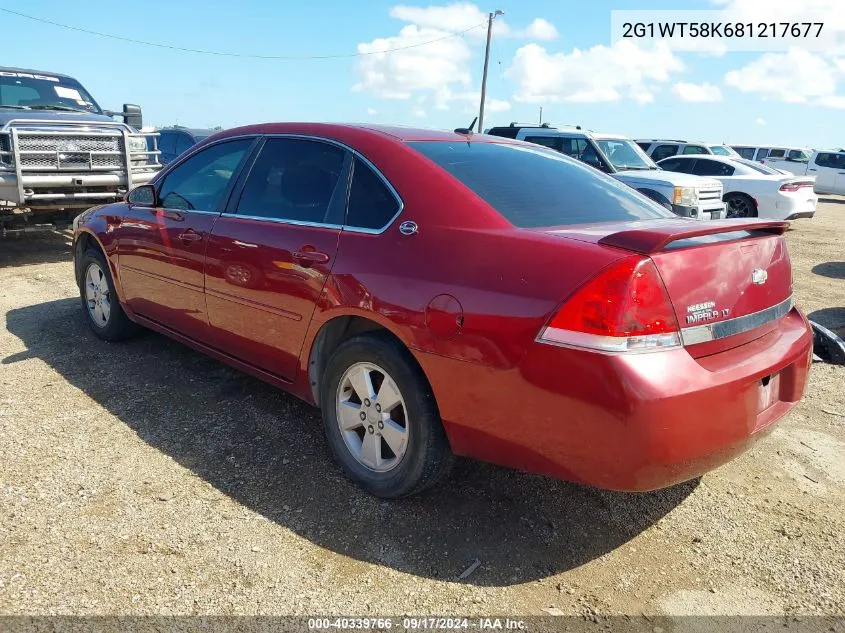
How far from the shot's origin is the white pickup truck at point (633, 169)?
33.1 ft

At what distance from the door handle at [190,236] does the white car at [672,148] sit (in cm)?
1486

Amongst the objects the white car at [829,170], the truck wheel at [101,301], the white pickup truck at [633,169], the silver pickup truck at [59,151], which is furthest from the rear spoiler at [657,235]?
the white car at [829,170]

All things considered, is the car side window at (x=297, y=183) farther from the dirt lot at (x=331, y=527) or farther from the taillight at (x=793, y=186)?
the taillight at (x=793, y=186)

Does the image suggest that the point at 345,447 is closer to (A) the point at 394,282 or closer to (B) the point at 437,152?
(A) the point at 394,282

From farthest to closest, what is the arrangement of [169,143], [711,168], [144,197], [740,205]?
[169,143], [711,168], [740,205], [144,197]

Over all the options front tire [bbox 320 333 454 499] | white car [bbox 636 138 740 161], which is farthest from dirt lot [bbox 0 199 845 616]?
white car [bbox 636 138 740 161]

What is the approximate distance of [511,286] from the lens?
7.99 ft

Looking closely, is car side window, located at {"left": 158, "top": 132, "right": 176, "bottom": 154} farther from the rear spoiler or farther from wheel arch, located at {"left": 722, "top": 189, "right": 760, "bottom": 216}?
the rear spoiler

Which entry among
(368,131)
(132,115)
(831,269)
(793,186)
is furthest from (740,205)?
(368,131)

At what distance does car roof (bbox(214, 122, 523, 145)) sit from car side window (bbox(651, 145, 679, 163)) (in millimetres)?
14762

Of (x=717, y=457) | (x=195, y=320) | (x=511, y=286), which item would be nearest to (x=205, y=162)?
(x=195, y=320)

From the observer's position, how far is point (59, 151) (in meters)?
8.20

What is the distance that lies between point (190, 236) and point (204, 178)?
0.44m

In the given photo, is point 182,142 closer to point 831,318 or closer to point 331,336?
point 831,318
